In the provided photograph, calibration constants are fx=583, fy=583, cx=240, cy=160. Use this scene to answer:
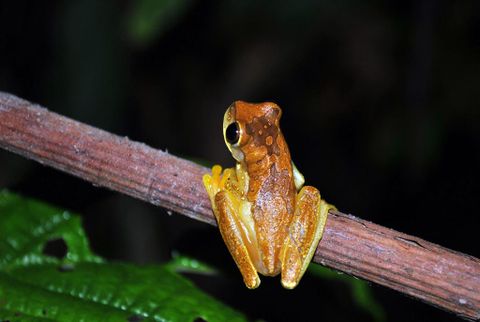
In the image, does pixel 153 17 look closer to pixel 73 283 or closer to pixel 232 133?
pixel 232 133

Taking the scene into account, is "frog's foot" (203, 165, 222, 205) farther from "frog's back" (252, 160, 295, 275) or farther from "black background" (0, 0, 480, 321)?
"black background" (0, 0, 480, 321)

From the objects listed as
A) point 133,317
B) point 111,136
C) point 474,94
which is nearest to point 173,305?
point 133,317

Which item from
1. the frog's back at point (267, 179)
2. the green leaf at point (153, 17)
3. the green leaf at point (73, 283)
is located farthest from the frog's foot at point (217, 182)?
the green leaf at point (153, 17)

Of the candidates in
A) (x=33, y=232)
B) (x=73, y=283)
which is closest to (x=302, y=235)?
(x=73, y=283)

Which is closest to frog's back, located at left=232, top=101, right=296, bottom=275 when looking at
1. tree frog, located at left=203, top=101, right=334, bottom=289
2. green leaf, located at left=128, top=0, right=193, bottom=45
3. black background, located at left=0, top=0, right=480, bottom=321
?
tree frog, located at left=203, top=101, right=334, bottom=289

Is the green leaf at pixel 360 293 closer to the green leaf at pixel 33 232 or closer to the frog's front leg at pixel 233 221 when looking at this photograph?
the frog's front leg at pixel 233 221

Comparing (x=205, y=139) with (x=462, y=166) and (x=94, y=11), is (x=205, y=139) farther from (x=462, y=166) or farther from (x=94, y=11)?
(x=462, y=166)
